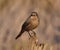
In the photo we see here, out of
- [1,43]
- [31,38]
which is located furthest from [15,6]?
[31,38]

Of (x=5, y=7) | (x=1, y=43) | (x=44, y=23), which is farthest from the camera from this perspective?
(x=5, y=7)

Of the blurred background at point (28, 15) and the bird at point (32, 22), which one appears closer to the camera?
the bird at point (32, 22)

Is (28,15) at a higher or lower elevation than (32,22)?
lower

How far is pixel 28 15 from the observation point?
8.91 m

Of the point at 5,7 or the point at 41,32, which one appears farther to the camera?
the point at 5,7

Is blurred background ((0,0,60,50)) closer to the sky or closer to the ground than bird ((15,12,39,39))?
closer to the ground

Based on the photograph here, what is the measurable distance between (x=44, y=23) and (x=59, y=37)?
20.1 inches

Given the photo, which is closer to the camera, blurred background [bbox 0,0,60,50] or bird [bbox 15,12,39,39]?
bird [bbox 15,12,39,39]

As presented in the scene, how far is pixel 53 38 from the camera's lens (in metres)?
8.82

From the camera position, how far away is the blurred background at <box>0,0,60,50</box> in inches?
343

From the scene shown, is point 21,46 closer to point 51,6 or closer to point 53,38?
point 53,38

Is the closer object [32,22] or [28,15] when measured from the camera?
[32,22]

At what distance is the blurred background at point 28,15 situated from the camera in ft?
28.6

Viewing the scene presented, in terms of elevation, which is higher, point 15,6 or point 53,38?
point 15,6
